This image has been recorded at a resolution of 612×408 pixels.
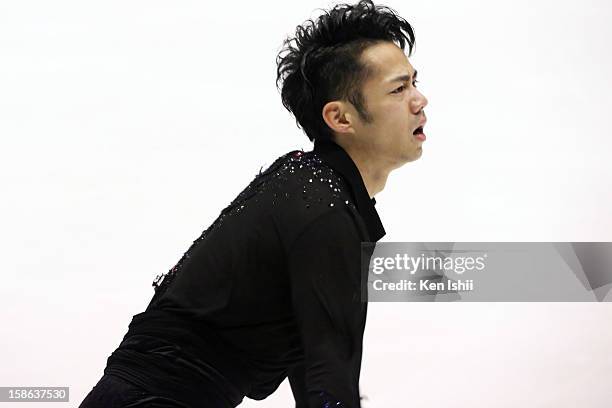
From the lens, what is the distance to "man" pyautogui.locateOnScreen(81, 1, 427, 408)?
1707 mm

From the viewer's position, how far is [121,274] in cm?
427

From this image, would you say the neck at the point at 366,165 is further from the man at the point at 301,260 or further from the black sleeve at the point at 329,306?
the black sleeve at the point at 329,306

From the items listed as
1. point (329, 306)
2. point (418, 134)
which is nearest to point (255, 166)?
point (418, 134)

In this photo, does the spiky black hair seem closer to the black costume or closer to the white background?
the black costume

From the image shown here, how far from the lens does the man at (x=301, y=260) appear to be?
1.71 meters

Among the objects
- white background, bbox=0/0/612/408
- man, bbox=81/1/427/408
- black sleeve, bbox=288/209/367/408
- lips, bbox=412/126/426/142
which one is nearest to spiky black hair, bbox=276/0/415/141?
man, bbox=81/1/427/408

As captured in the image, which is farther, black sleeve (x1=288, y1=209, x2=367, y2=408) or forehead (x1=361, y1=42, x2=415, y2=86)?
forehead (x1=361, y1=42, x2=415, y2=86)

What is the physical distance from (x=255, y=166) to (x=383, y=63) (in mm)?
2617

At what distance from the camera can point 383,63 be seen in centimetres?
209

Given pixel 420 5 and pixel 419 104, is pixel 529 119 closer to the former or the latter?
pixel 420 5

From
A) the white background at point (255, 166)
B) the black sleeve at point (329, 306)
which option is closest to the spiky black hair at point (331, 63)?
the black sleeve at point (329, 306)

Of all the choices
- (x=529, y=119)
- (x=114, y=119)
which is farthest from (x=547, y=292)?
(x=114, y=119)

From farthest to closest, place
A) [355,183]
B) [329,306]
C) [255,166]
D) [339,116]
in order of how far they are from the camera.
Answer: [255,166], [339,116], [355,183], [329,306]

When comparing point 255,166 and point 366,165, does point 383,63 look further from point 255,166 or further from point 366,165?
point 255,166
